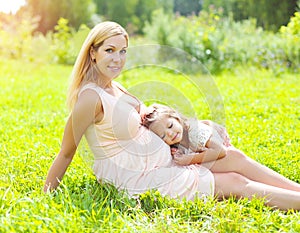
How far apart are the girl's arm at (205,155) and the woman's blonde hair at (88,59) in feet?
2.22

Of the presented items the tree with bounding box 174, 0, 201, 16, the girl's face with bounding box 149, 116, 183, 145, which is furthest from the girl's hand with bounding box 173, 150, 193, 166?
the tree with bounding box 174, 0, 201, 16

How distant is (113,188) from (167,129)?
Answer: 0.47m

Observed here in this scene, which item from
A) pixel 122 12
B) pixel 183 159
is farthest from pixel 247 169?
pixel 122 12

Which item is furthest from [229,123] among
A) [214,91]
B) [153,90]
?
[153,90]

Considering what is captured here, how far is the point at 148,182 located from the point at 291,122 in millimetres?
2519

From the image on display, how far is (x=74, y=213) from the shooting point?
2383mm

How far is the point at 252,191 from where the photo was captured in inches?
111

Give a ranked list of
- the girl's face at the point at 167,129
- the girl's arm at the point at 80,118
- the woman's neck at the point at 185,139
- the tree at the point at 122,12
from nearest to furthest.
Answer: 1. the girl's arm at the point at 80,118
2. the girl's face at the point at 167,129
3. the woman's neck at the point at 185,139
4. the tree at the point at 122,12

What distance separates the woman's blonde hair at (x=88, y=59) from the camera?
2787 millimetres

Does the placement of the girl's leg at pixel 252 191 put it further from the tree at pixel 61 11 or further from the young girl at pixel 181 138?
the tree at pixel 61 11

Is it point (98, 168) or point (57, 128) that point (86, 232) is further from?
point (57, 128)

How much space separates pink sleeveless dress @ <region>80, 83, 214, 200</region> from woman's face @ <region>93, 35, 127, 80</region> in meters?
0.13

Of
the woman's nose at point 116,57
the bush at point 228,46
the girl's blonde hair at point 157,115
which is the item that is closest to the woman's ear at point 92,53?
A: the woman's nose at point 116,57

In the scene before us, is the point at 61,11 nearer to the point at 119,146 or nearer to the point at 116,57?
the point at 116,57
